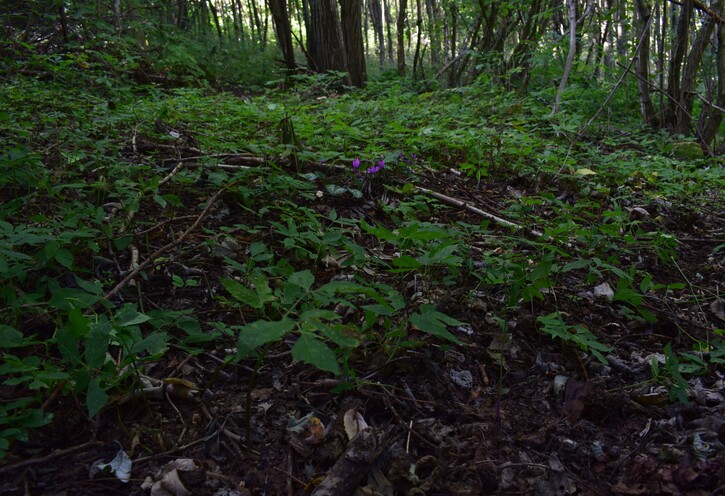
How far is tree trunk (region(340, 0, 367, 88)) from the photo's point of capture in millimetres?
8621

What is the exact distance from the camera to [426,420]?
1389 millimetres

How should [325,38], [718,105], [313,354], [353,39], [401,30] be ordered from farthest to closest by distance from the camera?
[401,30]
[353,39]
[325,38]
[718,105]
[313,354]

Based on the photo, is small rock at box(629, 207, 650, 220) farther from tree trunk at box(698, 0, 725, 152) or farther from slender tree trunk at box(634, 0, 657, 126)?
slender tree trunk at box(634, 0, 657, 126)

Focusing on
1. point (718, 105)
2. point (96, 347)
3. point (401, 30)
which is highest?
point (401, 30)

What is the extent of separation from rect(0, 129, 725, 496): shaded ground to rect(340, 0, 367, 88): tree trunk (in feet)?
25.4

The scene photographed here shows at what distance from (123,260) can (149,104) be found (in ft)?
10.5

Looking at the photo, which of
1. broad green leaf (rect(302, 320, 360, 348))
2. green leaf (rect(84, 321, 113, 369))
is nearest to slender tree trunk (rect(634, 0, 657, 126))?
broad green leaf (rect(302, 320, 360, 348))

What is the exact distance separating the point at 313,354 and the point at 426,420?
0.64 meters

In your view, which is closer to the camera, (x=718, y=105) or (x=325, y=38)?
(x=718, y=105)

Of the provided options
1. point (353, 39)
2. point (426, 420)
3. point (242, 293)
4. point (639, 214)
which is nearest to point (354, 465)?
point (426, 420)

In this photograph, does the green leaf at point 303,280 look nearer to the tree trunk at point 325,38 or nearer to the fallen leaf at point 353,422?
the fallen leaf at point 353,422

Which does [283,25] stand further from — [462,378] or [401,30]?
[462,378]

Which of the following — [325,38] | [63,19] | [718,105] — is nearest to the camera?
[63,19]

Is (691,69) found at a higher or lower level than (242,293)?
higher
